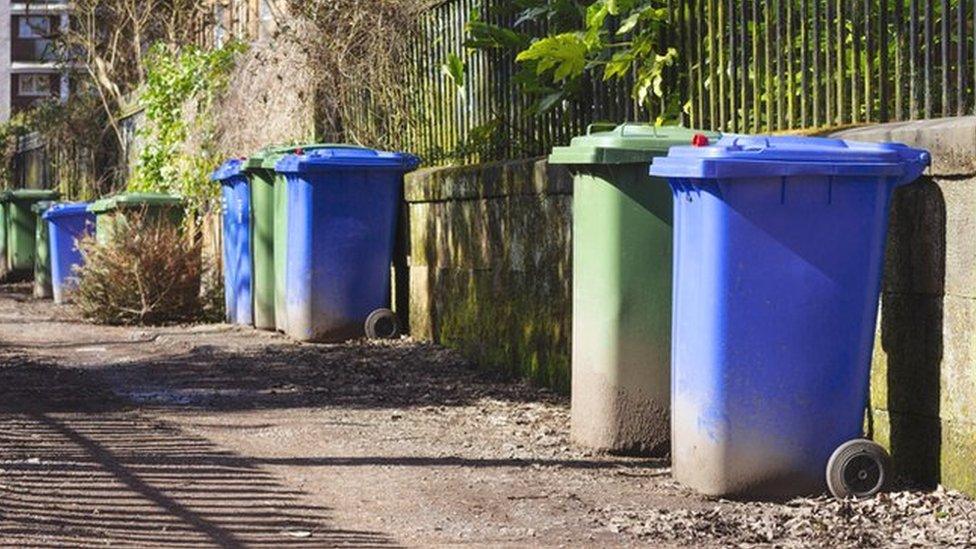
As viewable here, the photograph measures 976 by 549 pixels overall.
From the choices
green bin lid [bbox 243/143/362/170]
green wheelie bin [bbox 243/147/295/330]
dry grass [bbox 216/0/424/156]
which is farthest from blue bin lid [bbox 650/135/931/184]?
green wheelie bin [bbox 243/147/295/330]

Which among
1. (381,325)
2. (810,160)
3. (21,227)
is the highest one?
(810,160)

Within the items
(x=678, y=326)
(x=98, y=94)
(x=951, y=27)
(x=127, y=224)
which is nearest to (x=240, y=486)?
(x=678, y=326)

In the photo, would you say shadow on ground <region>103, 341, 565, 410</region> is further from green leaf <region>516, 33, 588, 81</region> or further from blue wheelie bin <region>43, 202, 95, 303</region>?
blue wheelie bin <region>43, 202, 95, 303</region>

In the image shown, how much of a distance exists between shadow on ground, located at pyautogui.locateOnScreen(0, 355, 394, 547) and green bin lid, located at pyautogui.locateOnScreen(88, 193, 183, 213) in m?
7.22

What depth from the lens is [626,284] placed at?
7680 millimetres

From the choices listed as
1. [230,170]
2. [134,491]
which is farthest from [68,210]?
[134,491]

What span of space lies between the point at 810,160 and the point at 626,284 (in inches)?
52.7

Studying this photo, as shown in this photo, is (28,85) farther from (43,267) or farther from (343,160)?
(343,160)

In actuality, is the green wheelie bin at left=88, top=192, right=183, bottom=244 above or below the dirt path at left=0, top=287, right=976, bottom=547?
above

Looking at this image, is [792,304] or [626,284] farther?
[626,284]

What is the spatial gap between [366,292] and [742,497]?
6774mm

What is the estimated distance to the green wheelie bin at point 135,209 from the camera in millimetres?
16703

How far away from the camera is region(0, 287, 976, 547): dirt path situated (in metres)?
6.25

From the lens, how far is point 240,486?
7.20 meters
